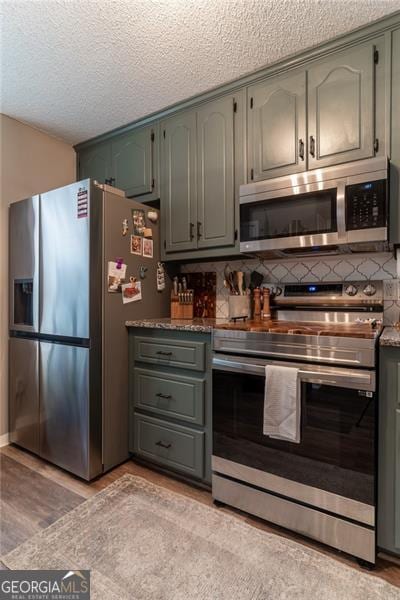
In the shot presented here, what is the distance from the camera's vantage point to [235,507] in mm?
1677

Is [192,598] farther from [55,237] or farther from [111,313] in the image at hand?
[55,237]

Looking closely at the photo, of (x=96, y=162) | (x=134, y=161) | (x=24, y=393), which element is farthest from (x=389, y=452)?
(x=96, y=162)

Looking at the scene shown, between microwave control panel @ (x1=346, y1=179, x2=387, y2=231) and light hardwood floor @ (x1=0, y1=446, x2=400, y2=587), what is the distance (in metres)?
1.52

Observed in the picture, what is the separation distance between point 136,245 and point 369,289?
150 cm

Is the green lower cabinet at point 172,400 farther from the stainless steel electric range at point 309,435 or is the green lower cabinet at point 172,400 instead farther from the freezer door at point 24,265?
the freezer door at point 24,265

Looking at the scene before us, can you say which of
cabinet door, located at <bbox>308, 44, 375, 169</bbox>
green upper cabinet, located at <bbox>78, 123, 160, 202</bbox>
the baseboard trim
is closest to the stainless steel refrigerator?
the baseboard trim

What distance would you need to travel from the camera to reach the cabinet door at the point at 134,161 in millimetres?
2439

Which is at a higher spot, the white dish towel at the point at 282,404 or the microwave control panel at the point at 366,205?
the microwave control panel at the point at 366,205

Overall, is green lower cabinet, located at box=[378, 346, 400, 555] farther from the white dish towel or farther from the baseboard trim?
the baseboard trim

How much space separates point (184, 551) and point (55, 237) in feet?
6.24

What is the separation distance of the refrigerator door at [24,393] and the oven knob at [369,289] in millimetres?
2192

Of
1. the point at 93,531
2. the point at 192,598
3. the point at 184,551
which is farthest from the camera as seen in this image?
the point at 93,531

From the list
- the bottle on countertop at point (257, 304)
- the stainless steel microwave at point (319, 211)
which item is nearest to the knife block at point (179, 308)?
the bottle on countertop at point (257, 304)

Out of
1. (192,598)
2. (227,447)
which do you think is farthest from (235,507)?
(192,598)
